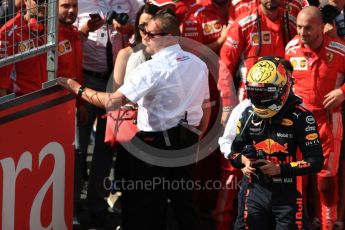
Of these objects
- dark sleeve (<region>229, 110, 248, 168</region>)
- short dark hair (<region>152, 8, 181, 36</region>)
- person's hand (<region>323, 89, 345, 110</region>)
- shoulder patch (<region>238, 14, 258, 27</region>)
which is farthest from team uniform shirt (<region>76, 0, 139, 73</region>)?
dark sleeve (<region>229, 110, 248, 168</region>)

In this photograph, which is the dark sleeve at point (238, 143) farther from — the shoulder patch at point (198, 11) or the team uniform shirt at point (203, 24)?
the shoulder patch at point (198, 11)

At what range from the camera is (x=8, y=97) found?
7.22 m

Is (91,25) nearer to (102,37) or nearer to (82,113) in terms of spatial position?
(102,37)

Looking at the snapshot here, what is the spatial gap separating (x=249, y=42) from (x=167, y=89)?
58.6 inches

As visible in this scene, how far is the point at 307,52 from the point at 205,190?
1.73 metres

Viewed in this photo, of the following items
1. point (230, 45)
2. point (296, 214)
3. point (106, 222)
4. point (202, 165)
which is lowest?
point (106, 222)

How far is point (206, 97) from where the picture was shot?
25.0ft

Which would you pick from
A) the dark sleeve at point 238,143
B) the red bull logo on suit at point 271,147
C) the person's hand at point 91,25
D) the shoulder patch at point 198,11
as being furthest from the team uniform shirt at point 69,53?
the red bull logo on suit at point 271,147

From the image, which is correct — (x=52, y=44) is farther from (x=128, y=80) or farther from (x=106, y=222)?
(x=106, y=222)

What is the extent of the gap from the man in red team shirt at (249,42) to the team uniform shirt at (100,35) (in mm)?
1111

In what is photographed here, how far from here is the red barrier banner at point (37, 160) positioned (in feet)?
23.6

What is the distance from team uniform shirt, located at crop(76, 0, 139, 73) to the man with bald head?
170 centimetres

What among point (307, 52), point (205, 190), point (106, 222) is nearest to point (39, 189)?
point (106, 222)

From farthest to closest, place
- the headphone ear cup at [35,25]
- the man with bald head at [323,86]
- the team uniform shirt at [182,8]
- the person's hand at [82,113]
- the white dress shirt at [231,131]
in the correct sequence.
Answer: the team uniform shirt at [182,8], the person's hand at [82,113], the man with bald head at [323,86], the headphone ear cup at [35,25], the white dress shirt at [231,131]
